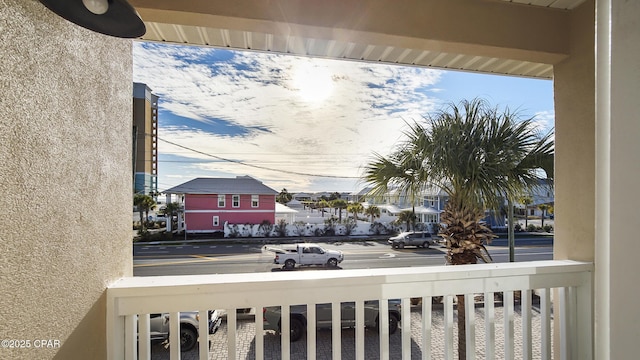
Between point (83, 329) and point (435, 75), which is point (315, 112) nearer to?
point (435, 75)

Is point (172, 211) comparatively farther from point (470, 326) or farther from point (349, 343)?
point (470, 326)

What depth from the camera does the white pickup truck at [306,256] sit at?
242 inches

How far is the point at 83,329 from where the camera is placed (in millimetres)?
869

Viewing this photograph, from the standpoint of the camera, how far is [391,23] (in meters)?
1.44

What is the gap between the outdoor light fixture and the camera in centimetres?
65

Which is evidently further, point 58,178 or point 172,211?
point 172,211

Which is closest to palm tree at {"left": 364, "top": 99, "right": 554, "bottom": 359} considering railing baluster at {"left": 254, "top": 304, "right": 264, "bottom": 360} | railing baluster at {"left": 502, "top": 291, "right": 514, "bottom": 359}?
railing baluster at {"left": 502, "top": 291, "right": 514, "bottom": 359}

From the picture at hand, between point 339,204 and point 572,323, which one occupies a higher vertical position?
point 339,204

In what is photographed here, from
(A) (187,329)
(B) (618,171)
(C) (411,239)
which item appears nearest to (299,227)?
(C) (411,239)

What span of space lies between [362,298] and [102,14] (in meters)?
1.23

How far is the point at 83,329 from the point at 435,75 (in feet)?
11.5

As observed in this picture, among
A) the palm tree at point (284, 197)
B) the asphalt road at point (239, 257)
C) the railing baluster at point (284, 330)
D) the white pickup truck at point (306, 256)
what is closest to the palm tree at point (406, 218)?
the asphalt road at point (239, 257)

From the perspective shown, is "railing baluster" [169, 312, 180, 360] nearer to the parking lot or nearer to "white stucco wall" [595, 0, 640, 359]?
"white stucco wall" [595, 0, 640, 359]

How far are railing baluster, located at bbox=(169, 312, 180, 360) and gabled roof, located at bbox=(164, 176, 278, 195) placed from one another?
5455 mm
